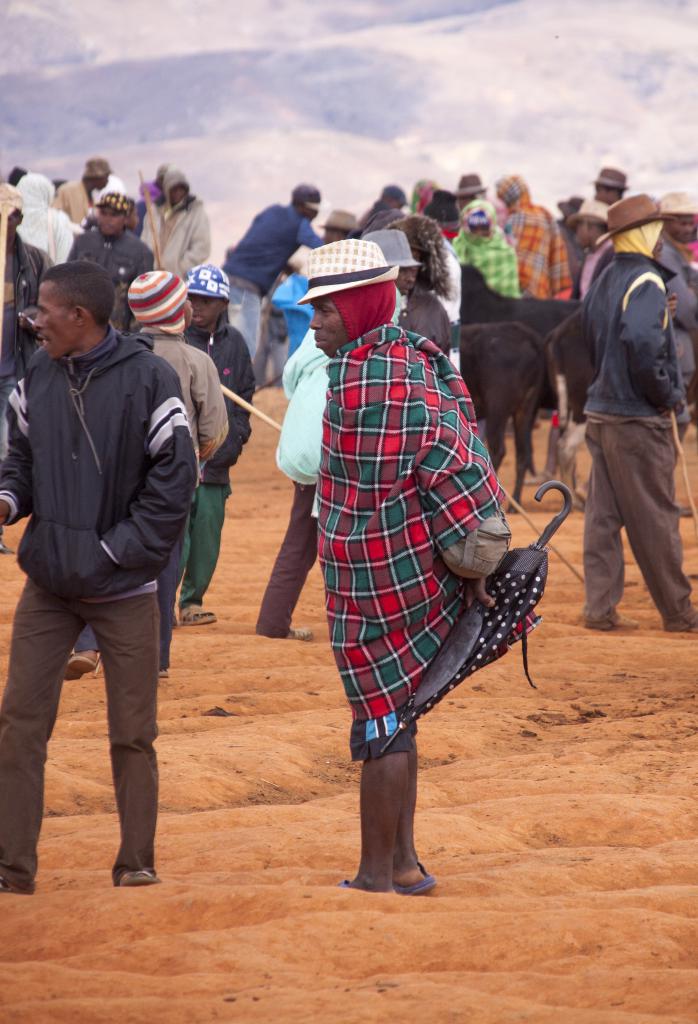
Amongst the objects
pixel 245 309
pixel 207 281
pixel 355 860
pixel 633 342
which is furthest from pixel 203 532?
pixel 245 309

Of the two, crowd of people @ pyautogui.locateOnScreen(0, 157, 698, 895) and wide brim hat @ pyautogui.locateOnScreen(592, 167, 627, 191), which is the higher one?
wide brim hat @ pyautogui.locateOnScreen(592, 167, 627, 191)

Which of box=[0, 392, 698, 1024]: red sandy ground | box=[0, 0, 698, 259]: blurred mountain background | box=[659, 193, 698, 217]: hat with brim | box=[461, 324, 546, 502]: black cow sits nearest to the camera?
box=[0, 392, 698, 1024]: red sandy ground

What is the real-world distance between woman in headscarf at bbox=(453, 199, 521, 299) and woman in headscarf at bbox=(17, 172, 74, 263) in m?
4.90

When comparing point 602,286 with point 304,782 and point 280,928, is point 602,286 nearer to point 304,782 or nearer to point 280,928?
point 304,782

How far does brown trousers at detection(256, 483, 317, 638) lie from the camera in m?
8.75

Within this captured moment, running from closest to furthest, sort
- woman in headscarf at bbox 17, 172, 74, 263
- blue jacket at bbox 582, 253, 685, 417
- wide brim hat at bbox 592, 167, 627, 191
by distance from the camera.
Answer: blue jacket at bbox 582, 253, 685, 417, woman in headscarf at bbox 17, 172, 74, 263, wide brim hat at bbox 592, 167, 627, 191

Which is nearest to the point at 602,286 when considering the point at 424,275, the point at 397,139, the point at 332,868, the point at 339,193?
the point at 424,275

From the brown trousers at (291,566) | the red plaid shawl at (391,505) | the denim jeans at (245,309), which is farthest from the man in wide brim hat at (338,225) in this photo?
the red plaid shawl at (391,505)

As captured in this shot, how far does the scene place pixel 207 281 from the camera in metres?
8.75

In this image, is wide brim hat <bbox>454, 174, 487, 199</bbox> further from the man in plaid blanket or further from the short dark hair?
the man in plaid blanket

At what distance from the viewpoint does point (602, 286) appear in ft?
31.3

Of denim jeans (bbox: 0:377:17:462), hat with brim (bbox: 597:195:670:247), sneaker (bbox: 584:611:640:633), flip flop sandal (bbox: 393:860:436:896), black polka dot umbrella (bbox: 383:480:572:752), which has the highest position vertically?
hat with brim (bbox: 597:195:670:247)

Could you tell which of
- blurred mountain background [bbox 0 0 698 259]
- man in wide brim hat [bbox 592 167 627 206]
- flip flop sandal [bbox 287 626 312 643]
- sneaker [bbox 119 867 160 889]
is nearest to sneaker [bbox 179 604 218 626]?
flip flop sandal [bbox 287 626 312 643]

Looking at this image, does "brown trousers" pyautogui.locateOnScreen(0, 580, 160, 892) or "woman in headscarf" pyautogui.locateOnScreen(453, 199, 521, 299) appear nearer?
"brown trousers" pyautogui.locateOnScreen(0, 580, 160, 892)
